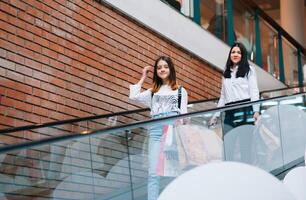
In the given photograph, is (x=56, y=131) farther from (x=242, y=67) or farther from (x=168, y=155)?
(x=242, y=67)

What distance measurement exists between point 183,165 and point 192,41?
16.6 ft

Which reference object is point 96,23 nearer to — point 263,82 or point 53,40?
point 53,40

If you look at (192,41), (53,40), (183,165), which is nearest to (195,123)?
(183,165)

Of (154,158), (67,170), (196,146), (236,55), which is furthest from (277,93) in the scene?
(67,170)

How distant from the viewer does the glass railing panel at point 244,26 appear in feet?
41.8

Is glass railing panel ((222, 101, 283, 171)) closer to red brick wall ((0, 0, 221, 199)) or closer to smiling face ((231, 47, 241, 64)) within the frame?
smiling face ((231, 47, 241, 64))

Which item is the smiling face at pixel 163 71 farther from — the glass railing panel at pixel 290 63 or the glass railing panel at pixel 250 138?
the glass railing panel at pixel 290 63

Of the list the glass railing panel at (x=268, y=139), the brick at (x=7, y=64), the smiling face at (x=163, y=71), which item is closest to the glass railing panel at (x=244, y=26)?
the glass railing panel at (x=268, y=139)

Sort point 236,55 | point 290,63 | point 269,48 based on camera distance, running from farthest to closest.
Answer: point 290,63
point 269,48
point 236,55

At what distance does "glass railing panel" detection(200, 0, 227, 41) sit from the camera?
11.2 meters

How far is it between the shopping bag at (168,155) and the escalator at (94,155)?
0.08 meters

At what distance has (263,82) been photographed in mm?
13688

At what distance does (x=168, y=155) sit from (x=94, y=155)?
0.65 m

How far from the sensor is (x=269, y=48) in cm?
1444
